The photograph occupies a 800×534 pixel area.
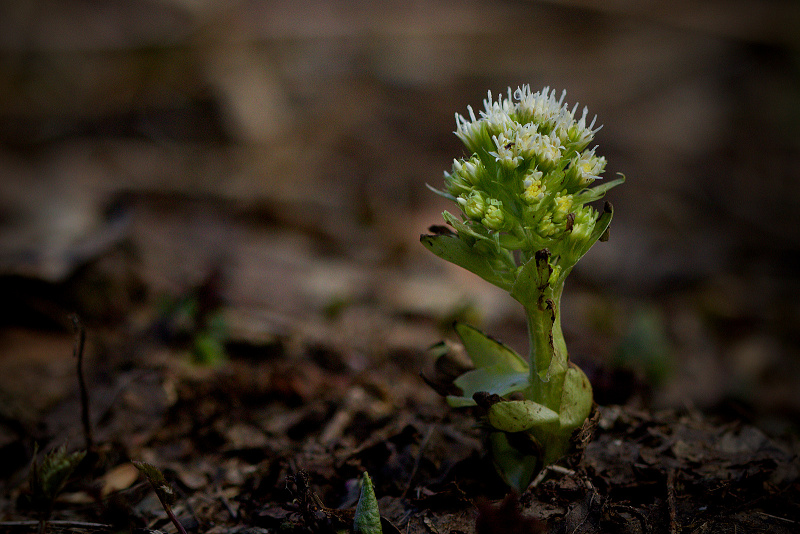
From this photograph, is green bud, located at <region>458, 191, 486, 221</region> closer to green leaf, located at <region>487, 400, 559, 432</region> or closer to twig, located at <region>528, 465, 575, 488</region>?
green leaf, located at <region>487, 400, 559, 432</region>

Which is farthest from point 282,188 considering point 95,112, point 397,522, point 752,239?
point 752,239

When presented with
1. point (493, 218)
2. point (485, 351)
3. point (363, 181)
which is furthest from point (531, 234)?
point (363, 181)

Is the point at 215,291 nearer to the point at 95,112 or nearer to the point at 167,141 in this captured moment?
the point at 167,141

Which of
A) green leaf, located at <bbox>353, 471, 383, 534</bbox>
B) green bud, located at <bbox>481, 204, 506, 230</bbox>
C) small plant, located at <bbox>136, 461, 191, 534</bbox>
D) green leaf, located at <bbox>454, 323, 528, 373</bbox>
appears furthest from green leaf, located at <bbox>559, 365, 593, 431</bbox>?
small plant, located at <bbox>136, 461, 191, 534</bbox>

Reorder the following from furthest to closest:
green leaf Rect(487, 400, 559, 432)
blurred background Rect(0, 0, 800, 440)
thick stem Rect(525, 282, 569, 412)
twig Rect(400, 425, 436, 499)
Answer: blurred background Rect(0, 0, 800, 440) → twig Rect(400, 425, 436, 499) → thick stem Rect(525, 282, 569, 412) → green leaf Rect(487, 400, 559, 432)

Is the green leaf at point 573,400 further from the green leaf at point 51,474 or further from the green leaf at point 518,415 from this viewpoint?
the green leaf at point 51,474

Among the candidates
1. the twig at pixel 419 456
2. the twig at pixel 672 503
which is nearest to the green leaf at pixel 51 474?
the twig at pixel 419 456
